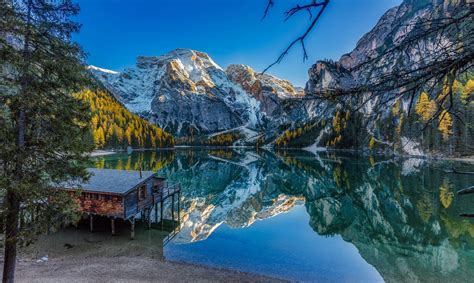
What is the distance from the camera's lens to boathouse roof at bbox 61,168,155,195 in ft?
74.5

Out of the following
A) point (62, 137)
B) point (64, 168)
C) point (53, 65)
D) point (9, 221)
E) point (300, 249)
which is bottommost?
point (300, 249)

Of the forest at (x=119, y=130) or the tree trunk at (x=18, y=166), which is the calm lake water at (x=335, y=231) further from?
the forest at (x=119, y=130)

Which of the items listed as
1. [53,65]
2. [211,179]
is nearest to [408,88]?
[53,65]

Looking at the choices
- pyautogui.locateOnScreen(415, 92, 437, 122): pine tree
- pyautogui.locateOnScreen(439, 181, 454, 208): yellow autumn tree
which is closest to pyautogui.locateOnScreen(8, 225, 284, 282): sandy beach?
pyautogui.locateOnScreen(415, 92, 437, 122): pine tree

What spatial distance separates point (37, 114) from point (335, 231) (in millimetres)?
27007

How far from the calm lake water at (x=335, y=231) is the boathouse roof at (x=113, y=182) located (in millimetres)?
5895

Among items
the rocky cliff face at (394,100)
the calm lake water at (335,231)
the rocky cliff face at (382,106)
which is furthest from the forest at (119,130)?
the rocky cliff face at (394,100)

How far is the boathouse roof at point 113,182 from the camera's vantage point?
2270cm

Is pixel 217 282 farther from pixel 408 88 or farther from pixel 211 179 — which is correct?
pixel 211 179

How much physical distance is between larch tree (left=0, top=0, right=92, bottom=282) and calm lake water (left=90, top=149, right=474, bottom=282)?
11699 millimetres

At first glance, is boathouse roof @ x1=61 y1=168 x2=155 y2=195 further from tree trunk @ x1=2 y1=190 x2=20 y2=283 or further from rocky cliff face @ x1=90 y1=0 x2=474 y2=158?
rocky cliff face @ x1=90 y1=0 x2=474 y2=158

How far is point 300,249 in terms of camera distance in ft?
76.4

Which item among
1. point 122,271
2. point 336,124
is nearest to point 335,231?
point 122,271

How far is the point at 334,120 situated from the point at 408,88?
572ft
